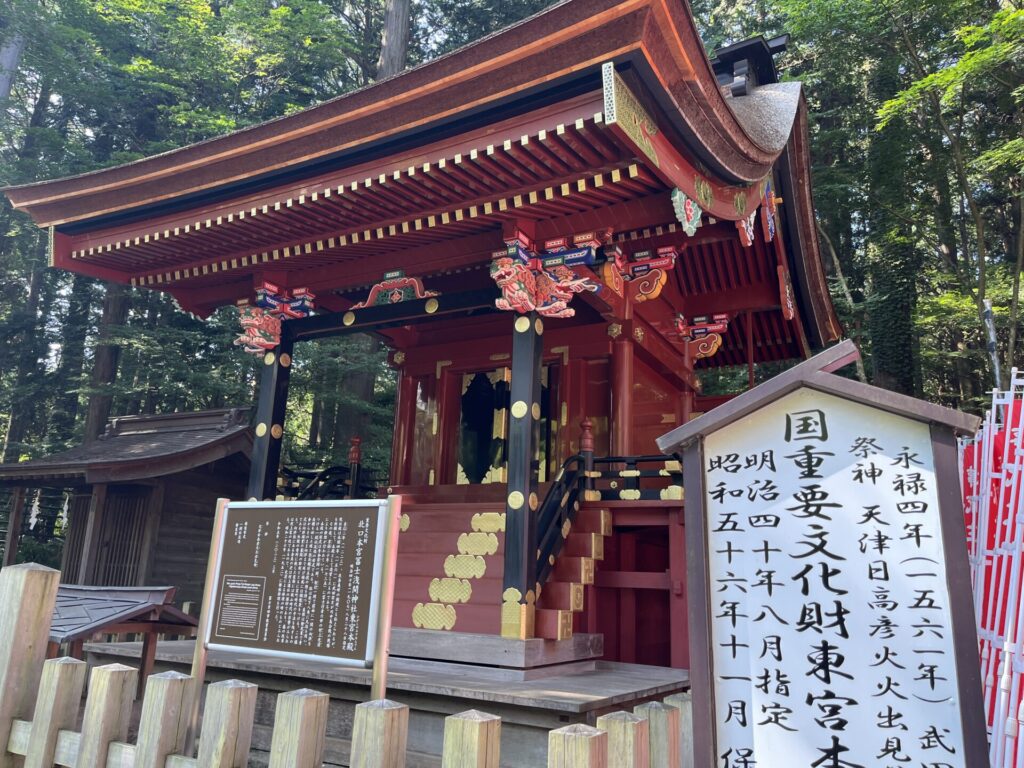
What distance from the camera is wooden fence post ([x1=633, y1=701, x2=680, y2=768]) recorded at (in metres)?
2.23

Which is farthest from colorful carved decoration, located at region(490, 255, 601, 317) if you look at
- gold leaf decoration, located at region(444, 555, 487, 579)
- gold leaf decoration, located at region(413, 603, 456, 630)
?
gold leaf decoration, located at region(413, 603, 456, 630)

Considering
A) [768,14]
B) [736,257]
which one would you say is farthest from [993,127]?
[736,257]

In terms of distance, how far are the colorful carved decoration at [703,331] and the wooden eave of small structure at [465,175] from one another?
2.56 ft

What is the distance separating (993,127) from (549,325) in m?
14.0

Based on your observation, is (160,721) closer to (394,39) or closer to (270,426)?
(270,426)

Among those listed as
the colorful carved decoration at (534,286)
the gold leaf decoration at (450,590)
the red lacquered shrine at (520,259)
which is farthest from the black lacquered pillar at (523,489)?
the gold leaf decoration at (450,590)

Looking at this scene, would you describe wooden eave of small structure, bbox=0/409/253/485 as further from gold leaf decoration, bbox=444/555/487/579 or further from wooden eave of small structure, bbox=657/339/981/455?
wooden eave of small structure, bbox=657/339/981/455

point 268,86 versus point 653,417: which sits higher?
point 268,86

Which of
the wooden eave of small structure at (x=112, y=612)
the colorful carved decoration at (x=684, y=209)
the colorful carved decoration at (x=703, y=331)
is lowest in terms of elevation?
the wooden eave of small structure at (x=112, y=612)

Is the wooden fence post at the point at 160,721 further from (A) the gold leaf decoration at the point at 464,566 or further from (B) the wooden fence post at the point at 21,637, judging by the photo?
(A) the gold leaf decoration at the point at 464,566

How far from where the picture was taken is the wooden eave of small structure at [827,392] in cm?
215

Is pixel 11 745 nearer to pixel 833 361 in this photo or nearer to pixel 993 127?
pixel 833 361

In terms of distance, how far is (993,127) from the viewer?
15.9 metres

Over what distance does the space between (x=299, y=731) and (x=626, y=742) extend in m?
1.09
